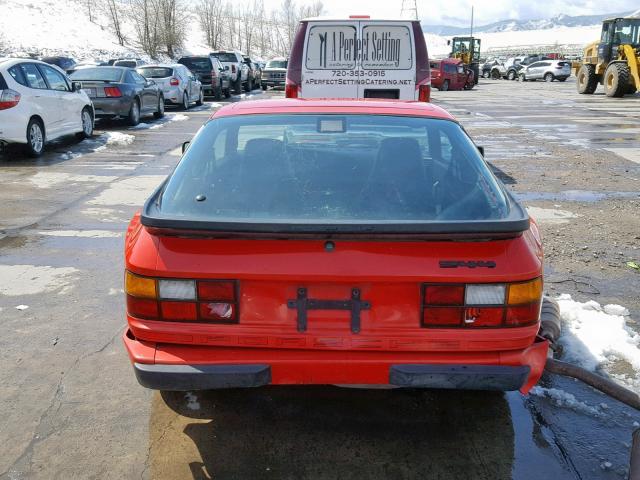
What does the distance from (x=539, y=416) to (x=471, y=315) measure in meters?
1.01

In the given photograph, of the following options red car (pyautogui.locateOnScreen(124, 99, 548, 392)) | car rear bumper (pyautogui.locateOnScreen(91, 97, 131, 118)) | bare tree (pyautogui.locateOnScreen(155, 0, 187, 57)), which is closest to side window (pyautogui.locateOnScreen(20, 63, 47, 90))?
car rear bumper (pyautogui.locateOnScreen(91, 97, 131, 118))

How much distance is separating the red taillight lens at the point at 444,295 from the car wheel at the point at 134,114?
1413cm

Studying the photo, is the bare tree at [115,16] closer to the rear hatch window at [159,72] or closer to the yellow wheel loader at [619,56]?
the rear hatch window at [159,72]

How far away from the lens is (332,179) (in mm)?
3068

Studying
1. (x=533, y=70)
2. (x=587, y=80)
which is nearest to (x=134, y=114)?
(x=587, y=80)

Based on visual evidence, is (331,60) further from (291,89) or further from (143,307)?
(143,307)

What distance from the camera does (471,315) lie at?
2.59m

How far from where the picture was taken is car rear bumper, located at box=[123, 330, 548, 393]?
8.46 feet

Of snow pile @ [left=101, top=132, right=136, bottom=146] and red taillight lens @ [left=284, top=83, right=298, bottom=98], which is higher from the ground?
red taillight lens @ [left=284, top=83, right=298, bottom=98]

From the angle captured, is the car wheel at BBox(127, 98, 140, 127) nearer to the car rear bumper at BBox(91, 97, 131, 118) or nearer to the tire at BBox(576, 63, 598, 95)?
the car rear bumper at BBox(91, 97, 131, 118)

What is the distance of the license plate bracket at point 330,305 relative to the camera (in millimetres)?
2566

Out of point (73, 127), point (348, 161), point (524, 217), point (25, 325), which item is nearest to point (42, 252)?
point (25, 325)

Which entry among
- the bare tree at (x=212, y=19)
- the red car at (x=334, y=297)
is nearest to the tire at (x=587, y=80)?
the red car at (x=334, y=297)

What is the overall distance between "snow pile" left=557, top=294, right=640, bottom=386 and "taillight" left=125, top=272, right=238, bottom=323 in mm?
2267
